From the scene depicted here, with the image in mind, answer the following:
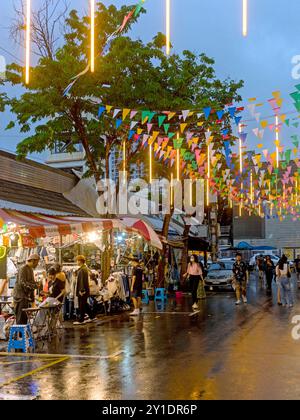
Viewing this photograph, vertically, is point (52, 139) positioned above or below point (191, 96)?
below

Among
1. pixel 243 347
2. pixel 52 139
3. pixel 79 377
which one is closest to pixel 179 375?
pixel 79 377

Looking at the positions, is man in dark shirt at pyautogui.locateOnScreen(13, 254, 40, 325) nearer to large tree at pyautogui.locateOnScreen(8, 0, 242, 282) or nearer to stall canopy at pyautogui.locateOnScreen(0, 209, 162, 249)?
stall canopy at pyautogui.locateOnScreen(0, 209, 162, 249)

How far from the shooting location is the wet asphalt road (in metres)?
7.50

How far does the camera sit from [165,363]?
9.51 metres

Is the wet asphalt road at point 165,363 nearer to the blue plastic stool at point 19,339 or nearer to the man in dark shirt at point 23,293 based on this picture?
the blue plastic stool at point 19,339

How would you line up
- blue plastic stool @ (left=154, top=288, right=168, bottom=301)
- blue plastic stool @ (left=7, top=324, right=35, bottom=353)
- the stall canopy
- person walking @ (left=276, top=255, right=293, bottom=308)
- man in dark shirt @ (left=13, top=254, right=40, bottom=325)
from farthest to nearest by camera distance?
blue plastic stool @ (left=154, top=288, right=168, bottom=301), person walking @ (left=276, top=255, right=293, bottom=308), the stall canopy, man in dark shirt @ (left=13, top=254, right=40, bottom=325), blue plastic stool @ (left=7, top=324, right=35, bottom=353)

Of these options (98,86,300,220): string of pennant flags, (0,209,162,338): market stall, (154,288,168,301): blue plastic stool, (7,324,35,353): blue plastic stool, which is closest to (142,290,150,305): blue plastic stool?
(154,288,168,301): blue plastic stool

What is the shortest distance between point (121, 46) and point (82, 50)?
1.36 metres

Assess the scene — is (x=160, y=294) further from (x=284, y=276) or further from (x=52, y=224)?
(x=52, y=224)

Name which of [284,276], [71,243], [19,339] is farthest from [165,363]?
[284,276]

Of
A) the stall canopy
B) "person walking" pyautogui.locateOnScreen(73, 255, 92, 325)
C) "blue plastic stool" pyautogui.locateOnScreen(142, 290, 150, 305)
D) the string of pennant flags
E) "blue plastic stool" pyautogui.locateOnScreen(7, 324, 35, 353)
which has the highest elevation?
the string of pennant flags

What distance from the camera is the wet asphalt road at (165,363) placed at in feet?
24.6
